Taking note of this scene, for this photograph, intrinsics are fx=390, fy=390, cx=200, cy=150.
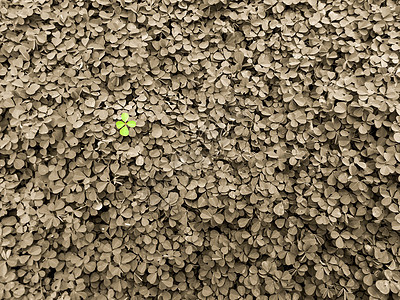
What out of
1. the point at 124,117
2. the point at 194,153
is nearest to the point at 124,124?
the point at 124,117

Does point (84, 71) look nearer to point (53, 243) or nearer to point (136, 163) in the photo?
point (136, 163)

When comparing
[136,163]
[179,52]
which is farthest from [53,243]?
[179,52]

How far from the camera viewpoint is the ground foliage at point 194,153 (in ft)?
6.14

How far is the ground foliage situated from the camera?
1870 mm

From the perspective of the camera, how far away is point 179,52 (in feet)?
6.55

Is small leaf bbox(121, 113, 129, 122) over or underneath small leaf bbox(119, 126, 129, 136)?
over

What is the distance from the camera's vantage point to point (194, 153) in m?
1.92

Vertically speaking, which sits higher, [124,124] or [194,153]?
[124,124]

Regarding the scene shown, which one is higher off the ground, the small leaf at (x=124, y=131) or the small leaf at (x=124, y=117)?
the small leaf at (x=124, y=117)

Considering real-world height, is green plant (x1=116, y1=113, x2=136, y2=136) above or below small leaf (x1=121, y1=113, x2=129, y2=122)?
below

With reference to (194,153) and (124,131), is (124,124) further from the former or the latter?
(194,153)

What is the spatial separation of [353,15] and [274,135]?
727mm

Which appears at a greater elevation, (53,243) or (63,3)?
(63,3)

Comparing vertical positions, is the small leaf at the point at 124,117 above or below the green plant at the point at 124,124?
above
